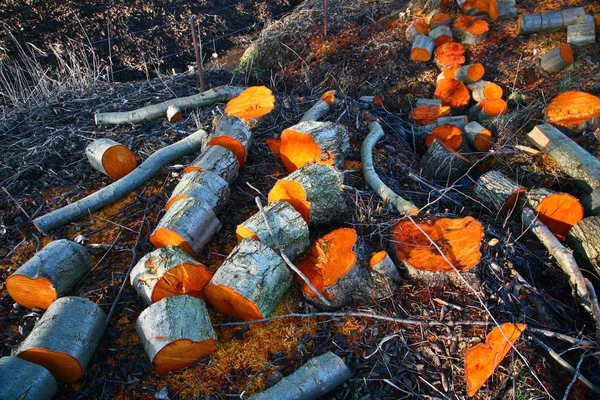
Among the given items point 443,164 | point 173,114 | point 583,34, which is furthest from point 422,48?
point 173,114

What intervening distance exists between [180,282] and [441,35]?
5.35 metres

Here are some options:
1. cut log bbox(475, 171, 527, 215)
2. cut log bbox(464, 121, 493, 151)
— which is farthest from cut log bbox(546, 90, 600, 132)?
cut log bbox(475, 171, 527, 215)

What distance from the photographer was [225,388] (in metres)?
2.38

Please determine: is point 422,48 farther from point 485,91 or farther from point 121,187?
point 121,187

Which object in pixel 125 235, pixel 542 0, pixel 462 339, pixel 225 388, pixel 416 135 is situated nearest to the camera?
pixel 225 388

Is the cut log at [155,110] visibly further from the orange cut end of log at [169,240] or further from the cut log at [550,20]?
the cut log at [550,20]

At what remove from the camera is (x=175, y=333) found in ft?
7.57

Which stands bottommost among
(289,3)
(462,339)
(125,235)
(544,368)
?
(544,368)

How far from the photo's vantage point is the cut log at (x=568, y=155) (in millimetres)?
3561

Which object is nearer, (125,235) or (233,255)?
(233,255)

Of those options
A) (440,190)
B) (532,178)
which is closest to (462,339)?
(440,190)

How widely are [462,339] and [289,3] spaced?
9039mm

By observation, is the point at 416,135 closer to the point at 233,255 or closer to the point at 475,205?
the point at 475,205

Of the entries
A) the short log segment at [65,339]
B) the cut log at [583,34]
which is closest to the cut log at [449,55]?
the cut log at [583,34]
